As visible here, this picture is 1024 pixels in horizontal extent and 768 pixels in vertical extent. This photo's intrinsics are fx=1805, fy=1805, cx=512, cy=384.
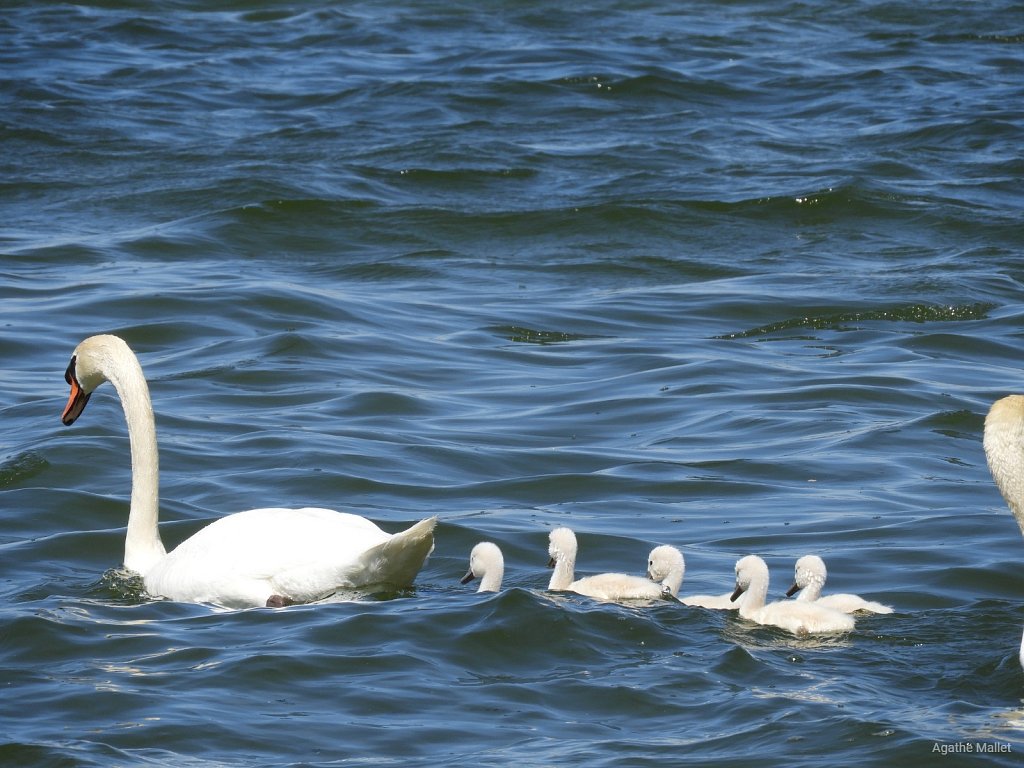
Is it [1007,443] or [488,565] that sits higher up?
[1007,443]

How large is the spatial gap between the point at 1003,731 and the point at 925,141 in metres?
13.7

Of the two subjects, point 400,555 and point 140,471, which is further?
point 140,471

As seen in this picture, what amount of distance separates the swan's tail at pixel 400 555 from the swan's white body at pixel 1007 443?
76.3 inches

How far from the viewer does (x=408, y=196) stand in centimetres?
1600

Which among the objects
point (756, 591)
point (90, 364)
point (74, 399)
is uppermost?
point (90, 364)

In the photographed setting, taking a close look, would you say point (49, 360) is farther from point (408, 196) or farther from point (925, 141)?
point (925, 141)

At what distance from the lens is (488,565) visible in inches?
275

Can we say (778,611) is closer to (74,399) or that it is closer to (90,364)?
(90,364)

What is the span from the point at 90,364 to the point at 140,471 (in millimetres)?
615

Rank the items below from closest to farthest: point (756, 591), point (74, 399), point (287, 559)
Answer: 1. point (756, 591)
2. point (287, 559)
3. point (74, 399)

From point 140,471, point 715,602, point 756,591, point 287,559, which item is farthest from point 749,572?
point 140,471

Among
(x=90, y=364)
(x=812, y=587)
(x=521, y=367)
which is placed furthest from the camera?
(x=521, y=367)

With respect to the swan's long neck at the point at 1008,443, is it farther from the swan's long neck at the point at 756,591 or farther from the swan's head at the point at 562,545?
the swan's head at the point at 562,545

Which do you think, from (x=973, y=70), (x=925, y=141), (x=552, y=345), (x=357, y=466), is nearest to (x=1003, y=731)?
(x=357, y=466)
